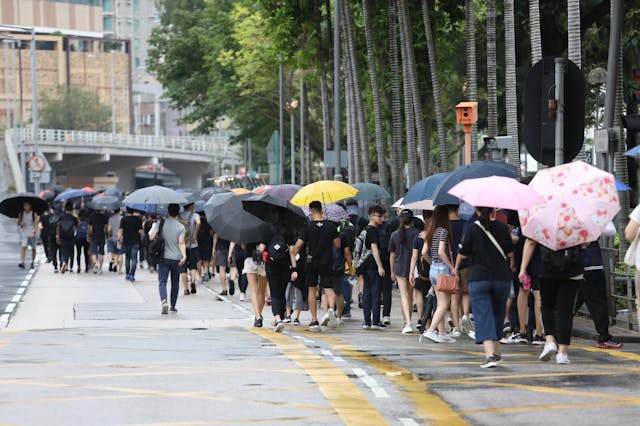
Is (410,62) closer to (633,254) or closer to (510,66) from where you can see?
A: (510,66)

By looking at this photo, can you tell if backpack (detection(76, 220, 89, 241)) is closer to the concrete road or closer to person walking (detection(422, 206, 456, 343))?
the concrete road

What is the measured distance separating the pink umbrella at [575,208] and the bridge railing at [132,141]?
9641 centimetres

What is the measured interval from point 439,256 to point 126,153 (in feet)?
358

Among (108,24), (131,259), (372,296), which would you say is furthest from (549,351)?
(108,24)

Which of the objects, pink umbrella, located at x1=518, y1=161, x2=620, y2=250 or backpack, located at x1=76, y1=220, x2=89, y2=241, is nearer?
pink umbrella, located at x1=518, y1=161, x2=620, y2=250

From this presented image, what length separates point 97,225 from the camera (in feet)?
122

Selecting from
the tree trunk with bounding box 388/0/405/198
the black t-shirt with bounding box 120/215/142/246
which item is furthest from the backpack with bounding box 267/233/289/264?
the tree trunk with bounding box 388/0/405/198

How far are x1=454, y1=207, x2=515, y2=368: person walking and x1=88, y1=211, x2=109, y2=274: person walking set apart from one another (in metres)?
23.3

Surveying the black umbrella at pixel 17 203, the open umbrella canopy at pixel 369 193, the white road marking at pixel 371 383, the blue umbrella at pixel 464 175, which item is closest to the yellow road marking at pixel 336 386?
the white road marking at pixel 371 383

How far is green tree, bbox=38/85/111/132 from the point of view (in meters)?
128

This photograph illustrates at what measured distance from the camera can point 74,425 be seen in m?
10.4

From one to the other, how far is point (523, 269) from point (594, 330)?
3.24 m

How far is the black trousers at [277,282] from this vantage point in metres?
19.5

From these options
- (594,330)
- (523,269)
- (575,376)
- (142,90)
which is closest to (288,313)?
(594,330)
